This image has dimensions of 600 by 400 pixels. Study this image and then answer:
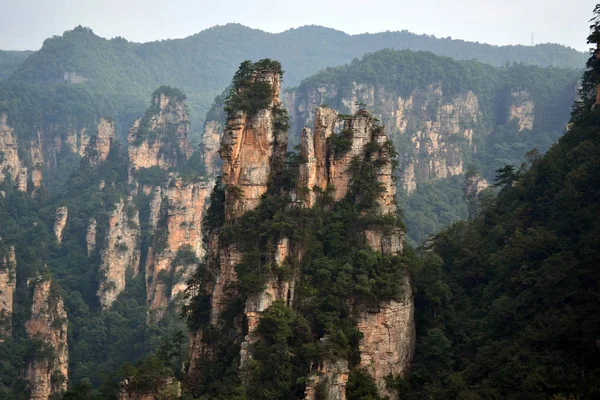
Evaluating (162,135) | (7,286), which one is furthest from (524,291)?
(162,135)

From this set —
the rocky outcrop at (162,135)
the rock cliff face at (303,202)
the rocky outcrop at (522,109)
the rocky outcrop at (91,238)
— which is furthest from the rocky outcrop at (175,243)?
the rocky outcrop at (522,109)

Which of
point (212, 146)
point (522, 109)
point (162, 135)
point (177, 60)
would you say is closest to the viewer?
point (212, 146)

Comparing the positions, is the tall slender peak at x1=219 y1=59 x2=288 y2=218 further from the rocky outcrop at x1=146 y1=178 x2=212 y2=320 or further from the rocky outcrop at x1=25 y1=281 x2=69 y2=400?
the rocky outcrop at x1=146 y1=178 x2=212 y2=320

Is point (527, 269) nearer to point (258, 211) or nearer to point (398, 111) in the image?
point (258, 211)

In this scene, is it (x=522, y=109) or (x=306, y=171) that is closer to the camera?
(x=306, y=171)

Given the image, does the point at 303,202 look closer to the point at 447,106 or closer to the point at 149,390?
the point at 149,390

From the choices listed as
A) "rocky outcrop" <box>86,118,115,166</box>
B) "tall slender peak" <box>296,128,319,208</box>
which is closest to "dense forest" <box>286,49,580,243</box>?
"rocky outcrop" <box>86,118,115,166</box>
